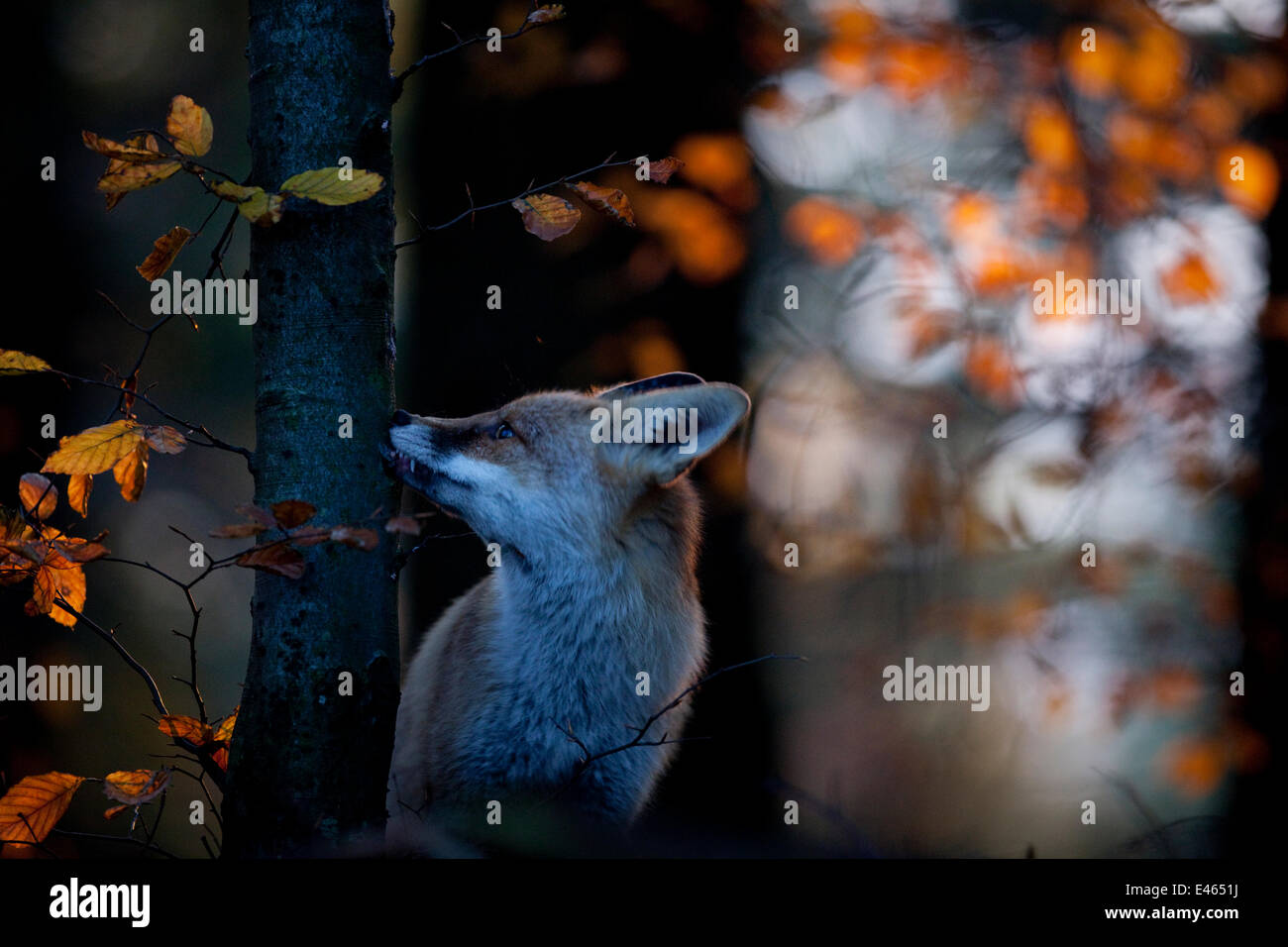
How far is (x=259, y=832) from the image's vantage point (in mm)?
1994

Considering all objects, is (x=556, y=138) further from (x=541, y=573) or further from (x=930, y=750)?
(x=930, y=750)

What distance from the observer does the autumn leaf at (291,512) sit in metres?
1.78

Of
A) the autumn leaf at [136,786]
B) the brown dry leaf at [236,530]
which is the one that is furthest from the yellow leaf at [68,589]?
the brown dry leaf at [236,530]

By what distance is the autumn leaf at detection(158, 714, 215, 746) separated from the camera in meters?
2.14

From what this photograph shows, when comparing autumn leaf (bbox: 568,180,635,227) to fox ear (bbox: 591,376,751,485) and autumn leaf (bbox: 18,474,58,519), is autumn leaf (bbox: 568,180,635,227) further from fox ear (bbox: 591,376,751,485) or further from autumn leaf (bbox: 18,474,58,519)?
autumn leaf (bbox: 18,474,58,519)

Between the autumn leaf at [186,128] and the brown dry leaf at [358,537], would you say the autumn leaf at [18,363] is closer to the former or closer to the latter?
the autumn leaf at [186,128]

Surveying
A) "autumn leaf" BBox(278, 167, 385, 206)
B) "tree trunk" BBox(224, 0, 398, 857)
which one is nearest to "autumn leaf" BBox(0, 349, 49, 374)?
"tree trunk" BBox(224, 0, 398, 857)

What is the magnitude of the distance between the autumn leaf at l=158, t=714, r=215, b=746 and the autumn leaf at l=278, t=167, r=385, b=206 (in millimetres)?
1238

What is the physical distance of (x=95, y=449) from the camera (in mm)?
1902

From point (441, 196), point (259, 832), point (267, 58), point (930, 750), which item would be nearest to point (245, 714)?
point (259, 832)

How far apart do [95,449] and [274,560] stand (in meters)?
0.47

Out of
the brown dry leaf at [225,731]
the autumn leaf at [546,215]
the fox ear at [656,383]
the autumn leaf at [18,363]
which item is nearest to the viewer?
the autumn leaf at [18,363]

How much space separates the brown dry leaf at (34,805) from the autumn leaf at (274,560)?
0.70 m
